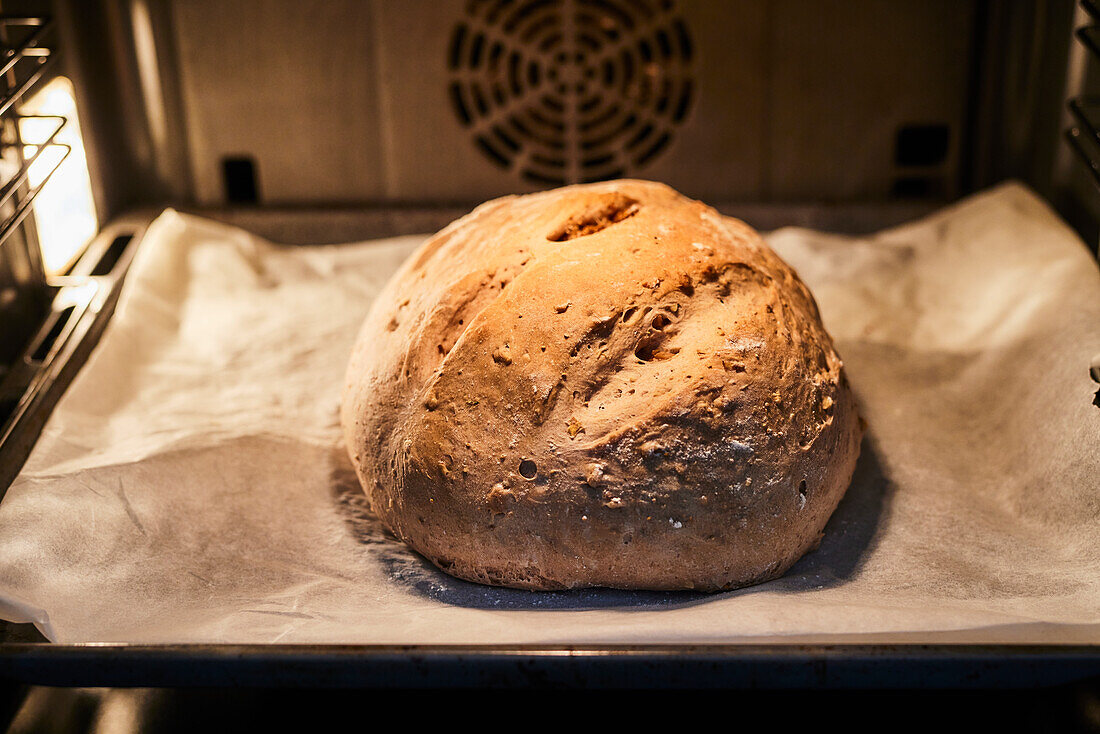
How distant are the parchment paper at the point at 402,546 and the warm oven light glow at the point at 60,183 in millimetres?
145

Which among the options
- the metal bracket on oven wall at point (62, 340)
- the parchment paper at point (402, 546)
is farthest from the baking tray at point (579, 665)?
the metal bracket on oven wall at point (62, 340)

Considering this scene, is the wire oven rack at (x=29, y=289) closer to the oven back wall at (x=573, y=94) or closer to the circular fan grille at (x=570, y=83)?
the oven back wall at (x=573, y=94)

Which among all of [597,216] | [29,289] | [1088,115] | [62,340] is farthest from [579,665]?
[1088,115]

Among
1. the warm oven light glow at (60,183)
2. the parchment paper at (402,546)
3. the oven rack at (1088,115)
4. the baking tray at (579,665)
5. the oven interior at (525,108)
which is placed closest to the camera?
the baking tray at (579,665)

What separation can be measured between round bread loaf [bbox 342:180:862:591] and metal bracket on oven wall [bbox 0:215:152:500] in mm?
456

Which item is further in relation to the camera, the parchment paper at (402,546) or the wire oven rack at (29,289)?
the wire oven rack at (29,289)

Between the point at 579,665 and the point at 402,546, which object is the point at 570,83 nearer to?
the point at 402,546

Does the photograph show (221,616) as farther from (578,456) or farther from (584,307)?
(584,307)

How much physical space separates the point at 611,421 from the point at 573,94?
36.9 inches

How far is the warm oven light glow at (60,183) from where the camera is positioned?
1618mm

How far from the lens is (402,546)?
1.24 m

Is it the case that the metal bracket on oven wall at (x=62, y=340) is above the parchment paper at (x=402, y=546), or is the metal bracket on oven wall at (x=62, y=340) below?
above

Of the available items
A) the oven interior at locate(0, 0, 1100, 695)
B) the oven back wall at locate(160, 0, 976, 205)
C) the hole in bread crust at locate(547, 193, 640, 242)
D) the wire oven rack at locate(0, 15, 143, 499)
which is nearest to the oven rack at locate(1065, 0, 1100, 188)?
the oven interior at locate(0, 0, 1100, 695)

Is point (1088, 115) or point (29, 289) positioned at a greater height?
point (1088, 115)
